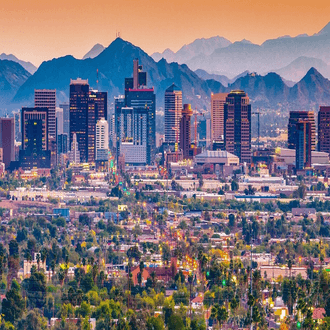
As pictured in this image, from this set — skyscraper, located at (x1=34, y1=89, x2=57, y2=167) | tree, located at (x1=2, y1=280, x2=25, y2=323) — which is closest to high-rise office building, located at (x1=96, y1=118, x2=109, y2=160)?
skyscraper, located at (x1=34, y1=89, x2=57, y2=167)

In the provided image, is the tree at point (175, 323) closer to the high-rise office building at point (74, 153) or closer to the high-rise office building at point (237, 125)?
the high-rise office building at point (237, 125)

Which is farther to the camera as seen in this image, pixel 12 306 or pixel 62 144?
pixel 62 144

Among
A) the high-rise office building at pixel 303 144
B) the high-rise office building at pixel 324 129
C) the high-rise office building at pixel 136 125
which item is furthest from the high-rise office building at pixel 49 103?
the high-rise office building at pixel 303 144

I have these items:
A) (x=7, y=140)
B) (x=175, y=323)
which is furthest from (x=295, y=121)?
(x=175, y=323)

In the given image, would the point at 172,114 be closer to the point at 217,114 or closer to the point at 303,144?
the point at 217,114

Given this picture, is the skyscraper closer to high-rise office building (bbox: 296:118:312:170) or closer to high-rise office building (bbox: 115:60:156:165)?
high-rise office building (bbox: 115:60:156:165)

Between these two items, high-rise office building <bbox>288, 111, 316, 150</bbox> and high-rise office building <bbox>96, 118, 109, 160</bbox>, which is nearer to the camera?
high-rise office building <bbox>288, 111, 316, 150</bbox>
